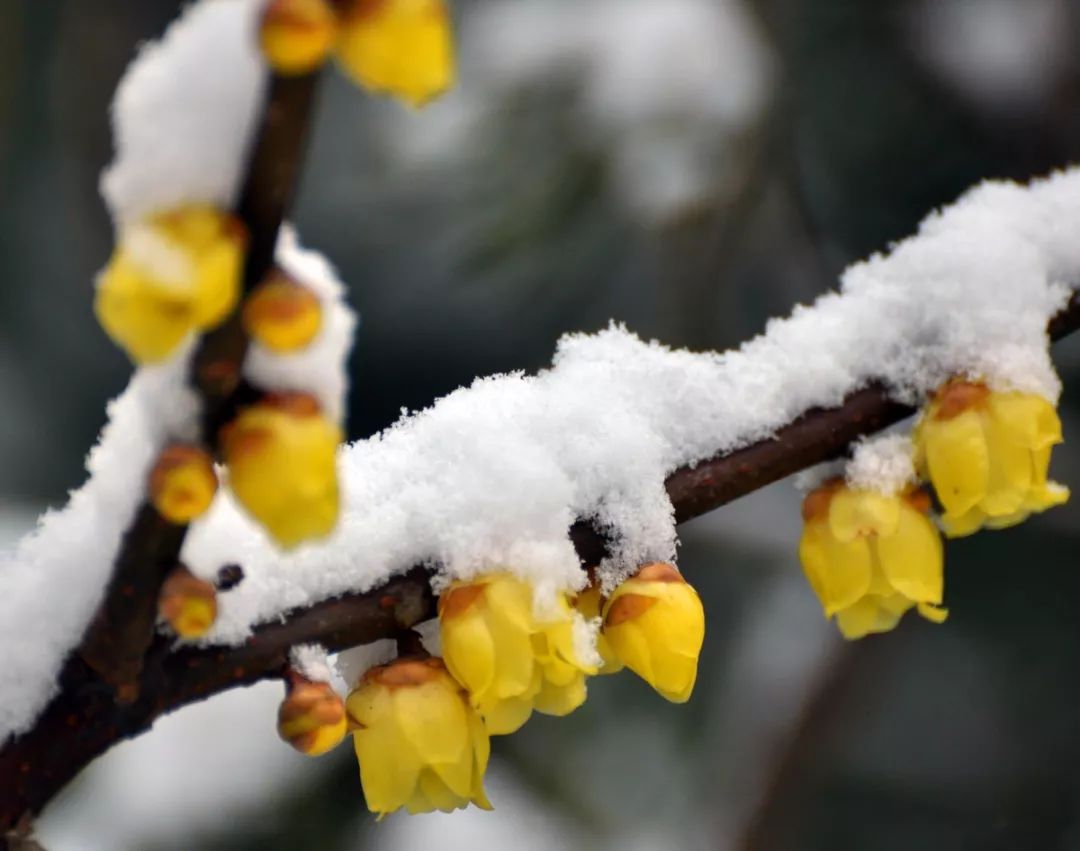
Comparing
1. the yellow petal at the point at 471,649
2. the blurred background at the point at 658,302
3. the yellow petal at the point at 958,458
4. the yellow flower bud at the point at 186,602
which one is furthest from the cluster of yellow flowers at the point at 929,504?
the blurred background at the point at 658,302

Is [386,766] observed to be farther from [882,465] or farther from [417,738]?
[882,465]

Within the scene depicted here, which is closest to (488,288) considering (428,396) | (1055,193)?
(428,396)

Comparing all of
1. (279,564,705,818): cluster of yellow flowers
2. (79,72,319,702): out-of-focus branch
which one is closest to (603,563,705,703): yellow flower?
(279,564,705,818): cluster of yellow flowers

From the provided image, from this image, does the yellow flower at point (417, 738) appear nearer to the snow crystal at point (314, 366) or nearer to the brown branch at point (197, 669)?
the brown branch at point (197, 669)

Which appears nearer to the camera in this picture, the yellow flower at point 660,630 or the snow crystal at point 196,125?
the snow crystal at point 196,125

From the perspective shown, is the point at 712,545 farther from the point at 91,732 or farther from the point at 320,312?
the point at 320,312

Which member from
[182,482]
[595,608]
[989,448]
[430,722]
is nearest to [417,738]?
[430,722]

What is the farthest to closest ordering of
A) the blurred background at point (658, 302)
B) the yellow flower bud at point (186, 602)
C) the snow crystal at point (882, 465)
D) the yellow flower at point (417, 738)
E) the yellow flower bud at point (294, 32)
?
1. the blurred background at point (658, 302)
2. the snow crystal at point (882, 465)
3. the yellow flower at point (417, 738)
4. the yellow flower bud at point (186, 602)
5. the yellow flower bud at point (294, 32)
